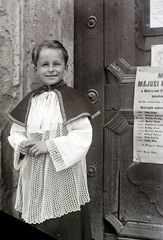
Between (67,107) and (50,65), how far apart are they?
0.18 metres

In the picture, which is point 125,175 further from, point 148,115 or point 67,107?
point 67,107

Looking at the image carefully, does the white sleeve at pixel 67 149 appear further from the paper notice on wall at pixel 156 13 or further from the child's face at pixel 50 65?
the paper notice on wall at pixel 156 13

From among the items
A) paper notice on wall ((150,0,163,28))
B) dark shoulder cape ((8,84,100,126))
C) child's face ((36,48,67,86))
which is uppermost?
paper notice on wall ((150,0,163,28))

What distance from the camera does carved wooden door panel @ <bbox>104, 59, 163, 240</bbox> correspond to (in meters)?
1.25

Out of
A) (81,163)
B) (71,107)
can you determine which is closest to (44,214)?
(81,163)

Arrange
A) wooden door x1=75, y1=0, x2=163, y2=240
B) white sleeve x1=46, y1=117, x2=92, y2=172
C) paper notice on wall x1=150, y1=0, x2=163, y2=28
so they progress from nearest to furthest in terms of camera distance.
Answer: white sleeve x1=46, y1=117, x2=92, y2=172 < paper notice on wall x1=150, y1=0, x2=163, y2=28 < wooden door x1=75, y1=0, x2=163, y2=240

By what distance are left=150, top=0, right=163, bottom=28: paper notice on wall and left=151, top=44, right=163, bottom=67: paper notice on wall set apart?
0.32ft

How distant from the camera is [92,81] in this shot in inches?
51.6

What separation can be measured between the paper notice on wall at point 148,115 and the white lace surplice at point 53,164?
0.35 metres

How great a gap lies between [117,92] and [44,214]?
27.5 inches

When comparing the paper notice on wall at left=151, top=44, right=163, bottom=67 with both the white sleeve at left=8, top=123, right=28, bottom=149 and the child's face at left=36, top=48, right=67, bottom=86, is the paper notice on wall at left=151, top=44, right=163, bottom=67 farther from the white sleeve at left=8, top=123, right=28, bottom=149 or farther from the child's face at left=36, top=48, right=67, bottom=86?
the white sleeve at left=8, top=123, right=28, bottom=149

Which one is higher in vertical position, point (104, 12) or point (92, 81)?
point (104, 12)

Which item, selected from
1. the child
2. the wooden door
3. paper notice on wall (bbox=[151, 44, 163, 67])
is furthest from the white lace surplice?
paper notice on wall (bbox=[151, 44, 163, 67])

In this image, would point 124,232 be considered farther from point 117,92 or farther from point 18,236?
point 117,92
